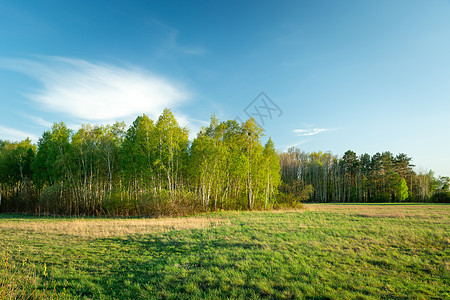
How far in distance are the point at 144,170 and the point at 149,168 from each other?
0.63 meters

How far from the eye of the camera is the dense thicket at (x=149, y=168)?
24.5 meters

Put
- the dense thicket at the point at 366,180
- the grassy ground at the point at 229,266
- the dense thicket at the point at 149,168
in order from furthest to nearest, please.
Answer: the dense thicket at the point at 366,180 → the dense thicket at the point at 149,168 → the grassy ground at the point at 229,266

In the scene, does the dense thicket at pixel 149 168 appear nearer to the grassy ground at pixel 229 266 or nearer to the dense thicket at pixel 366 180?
the grassy ground at pixel 229 266

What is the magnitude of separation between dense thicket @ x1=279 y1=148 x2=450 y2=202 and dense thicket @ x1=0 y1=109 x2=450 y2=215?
26736mm

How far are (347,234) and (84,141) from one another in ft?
95.3

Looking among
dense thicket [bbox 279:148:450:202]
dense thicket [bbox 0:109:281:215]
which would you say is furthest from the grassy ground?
dense thicket [bbox 279:148:450:202]

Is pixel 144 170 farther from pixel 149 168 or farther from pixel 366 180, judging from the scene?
pixel 366 180

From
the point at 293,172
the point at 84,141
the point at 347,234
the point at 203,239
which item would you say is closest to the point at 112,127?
the point at 84,141

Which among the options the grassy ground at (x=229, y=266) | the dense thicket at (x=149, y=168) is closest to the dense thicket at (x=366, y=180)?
the dense thicket at (x=149, y=168)

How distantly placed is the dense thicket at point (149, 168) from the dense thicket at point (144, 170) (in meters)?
0.11

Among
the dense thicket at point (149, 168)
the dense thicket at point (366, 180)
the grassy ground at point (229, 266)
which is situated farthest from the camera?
the dense thicket at point (366, 180)

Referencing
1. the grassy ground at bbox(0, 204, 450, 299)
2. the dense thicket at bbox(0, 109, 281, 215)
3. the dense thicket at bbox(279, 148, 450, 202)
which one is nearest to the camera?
the grassy ground at bbox(0, 204, 450, 299)

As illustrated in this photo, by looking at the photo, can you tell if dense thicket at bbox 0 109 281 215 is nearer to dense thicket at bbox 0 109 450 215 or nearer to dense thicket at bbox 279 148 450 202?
dense thicket at bbox 0 109 450 215

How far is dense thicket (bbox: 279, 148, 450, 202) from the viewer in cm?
5750
